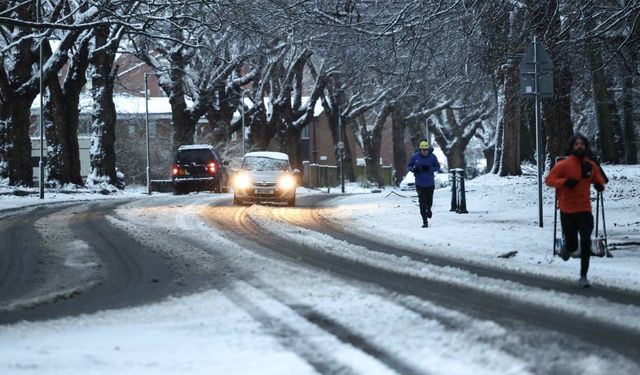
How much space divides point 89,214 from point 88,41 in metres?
15.4

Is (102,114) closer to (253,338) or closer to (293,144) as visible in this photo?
(293,144)

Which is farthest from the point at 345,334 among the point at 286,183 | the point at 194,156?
the point at 194,156

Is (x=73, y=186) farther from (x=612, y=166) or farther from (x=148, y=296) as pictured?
(x=148, y=296)

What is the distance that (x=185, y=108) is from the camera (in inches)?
1966

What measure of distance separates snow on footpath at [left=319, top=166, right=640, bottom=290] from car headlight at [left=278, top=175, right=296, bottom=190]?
149 cm

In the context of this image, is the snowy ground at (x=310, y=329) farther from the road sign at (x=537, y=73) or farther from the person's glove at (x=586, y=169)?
the road sign at (x=537, y=73)

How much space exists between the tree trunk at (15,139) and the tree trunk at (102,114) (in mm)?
4887

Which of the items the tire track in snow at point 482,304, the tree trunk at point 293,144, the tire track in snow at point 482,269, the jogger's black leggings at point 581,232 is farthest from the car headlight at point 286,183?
the tree trunk at point 293,144

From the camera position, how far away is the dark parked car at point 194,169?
128ft

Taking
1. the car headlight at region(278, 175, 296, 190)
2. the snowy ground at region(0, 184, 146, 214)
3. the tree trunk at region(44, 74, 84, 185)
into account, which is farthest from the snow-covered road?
the tree trunk at region(44, 74, 84, 185)

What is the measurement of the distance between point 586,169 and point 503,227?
7377 millimetres

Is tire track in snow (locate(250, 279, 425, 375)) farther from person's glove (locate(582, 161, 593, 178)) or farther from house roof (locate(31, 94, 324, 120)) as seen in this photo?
house roof (locate(31, 94, 324, 120))

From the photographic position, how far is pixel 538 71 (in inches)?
650

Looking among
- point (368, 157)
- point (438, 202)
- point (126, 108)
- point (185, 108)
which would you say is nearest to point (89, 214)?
point (438, 202)
